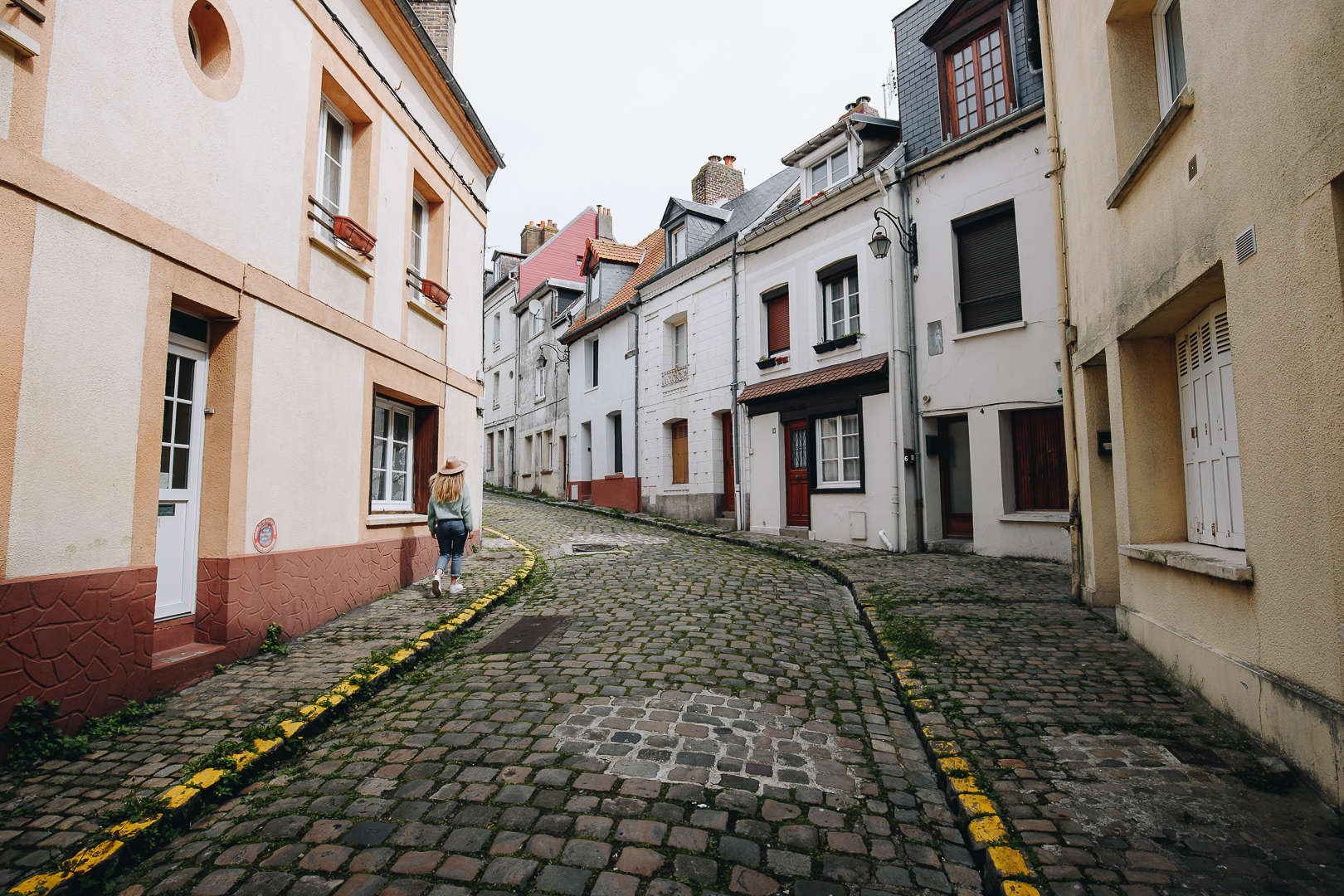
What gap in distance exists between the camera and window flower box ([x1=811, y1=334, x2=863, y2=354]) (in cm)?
1233

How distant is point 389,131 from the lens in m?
7.75

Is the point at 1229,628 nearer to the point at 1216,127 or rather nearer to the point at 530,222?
the point at 1216,127

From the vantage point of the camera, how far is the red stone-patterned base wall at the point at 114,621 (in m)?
3.45

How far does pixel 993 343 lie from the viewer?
10352mm

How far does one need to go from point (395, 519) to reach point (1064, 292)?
7.82 meters

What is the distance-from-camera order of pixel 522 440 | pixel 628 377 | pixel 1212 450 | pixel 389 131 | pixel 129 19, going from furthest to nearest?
pixel 522 440 < pixel 628 377 < pixel 389 131 < pixel 1212 450 < pixel 129 19

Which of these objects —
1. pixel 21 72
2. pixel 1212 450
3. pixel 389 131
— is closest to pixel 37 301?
pixel 21 72

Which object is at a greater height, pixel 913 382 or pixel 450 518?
pixel 913 382

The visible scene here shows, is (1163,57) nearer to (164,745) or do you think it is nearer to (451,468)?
(451,468)

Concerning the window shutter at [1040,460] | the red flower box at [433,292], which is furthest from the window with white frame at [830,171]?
the red flower box at [433,292]

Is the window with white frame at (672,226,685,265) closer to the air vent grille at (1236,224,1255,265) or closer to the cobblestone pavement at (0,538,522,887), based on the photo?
the cobblestone pavement at (0,538,522,887)

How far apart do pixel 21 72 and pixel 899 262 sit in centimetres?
1103

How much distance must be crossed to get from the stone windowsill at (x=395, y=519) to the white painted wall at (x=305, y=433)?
1.01 feet

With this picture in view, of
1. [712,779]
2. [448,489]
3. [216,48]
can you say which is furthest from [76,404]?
[712,779]
